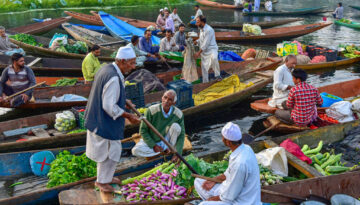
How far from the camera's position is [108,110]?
3.88 m

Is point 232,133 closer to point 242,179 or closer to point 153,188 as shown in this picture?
point 242,179

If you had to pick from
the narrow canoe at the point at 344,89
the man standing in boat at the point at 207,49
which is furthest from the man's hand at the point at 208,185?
the narrow canoe at the point at 344,89

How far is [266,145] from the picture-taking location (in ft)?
18.6

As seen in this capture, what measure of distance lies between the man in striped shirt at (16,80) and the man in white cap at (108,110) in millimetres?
3822

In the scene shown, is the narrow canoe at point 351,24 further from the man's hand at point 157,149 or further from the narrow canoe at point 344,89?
the man's hand at point 157,149

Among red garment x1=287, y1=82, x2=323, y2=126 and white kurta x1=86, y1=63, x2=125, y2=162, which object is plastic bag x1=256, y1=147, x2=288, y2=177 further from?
white kurta x1=86, y1=63, x2=125, y2=162

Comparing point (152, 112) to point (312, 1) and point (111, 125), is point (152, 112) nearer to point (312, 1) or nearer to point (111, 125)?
point (111, 125)

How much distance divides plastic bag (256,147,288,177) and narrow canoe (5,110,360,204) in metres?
0.18

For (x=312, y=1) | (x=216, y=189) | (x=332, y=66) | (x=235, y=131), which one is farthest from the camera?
(x=312, y=1)

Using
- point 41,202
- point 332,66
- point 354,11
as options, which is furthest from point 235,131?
point 354,11

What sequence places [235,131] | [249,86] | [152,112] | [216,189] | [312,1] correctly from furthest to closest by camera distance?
1. [312,1]
2. [249,86]
3. [152,112]
4. [216,189]
5. [235,131]

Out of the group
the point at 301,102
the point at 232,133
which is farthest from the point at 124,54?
the point at 301,102

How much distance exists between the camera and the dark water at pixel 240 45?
27.8 ft

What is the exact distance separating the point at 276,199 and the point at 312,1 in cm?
3953
